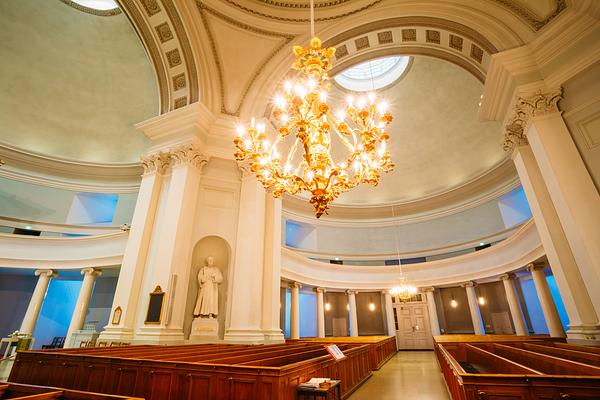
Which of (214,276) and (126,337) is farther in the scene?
(214,276)

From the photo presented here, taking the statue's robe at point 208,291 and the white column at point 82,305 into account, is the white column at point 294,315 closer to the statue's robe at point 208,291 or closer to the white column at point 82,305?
the statue's robe at point 208,291

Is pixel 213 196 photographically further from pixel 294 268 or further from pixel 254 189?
pixel 294 268

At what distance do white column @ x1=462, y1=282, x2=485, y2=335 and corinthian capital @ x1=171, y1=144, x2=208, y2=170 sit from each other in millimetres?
11839

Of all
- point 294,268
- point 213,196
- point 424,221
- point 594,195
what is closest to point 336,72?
point 213,196

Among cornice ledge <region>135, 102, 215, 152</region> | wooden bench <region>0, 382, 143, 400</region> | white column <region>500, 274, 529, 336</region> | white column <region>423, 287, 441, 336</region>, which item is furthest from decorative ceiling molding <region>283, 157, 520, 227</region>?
wooden bench <region>0, 382, 143, 400</region>

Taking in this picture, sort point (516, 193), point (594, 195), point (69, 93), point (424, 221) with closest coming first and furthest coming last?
1. point (594, 195)
2. point (69, 93)
3. point (516, 193)
4. point (424, 221)

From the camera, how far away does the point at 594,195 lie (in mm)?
4453

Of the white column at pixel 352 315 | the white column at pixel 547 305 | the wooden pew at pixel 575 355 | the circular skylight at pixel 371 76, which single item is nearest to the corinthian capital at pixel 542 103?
the wooden pew at pixel 575 355

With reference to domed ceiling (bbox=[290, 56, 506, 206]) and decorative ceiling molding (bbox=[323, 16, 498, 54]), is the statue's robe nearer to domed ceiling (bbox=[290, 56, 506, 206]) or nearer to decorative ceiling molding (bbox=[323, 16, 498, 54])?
decorative ceiling molding (bbox=[323, 16, 498, 54])

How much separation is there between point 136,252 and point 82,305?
15.8 ft

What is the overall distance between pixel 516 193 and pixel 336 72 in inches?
383

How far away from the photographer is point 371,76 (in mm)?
14133

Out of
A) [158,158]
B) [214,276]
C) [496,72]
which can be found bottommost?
[214,276]

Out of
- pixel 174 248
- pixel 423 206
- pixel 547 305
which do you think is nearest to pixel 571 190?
pixel 547 305
